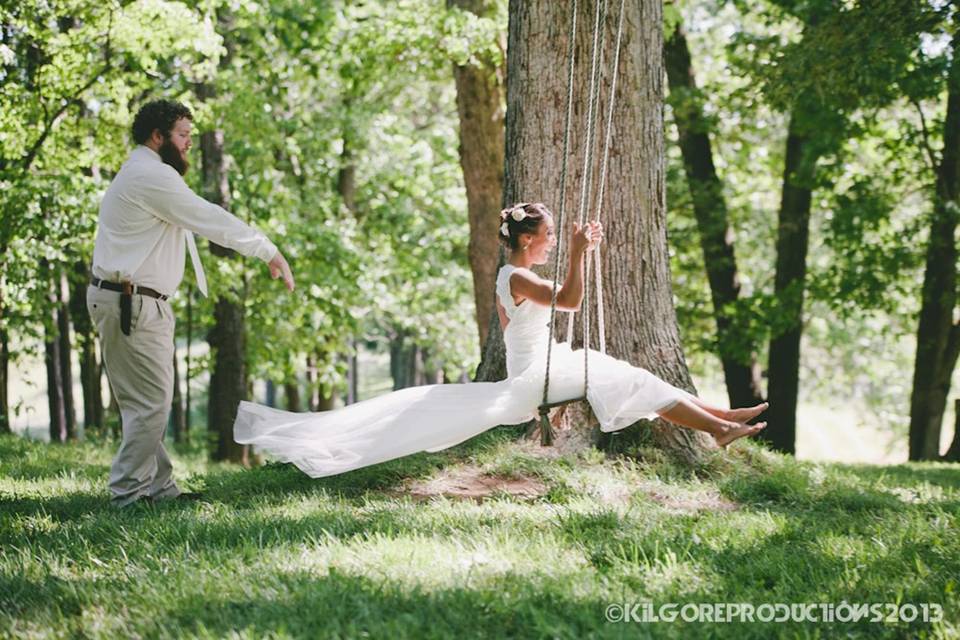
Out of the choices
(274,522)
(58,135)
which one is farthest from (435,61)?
(274,522)

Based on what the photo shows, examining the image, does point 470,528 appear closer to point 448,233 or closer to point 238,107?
point 238,107

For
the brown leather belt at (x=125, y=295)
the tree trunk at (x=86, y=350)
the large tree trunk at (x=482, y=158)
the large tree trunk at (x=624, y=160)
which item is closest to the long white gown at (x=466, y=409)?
the large tree trunk at (x=624, y=160)

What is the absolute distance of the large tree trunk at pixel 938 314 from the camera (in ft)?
43.2

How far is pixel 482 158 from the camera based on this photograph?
10953 mm

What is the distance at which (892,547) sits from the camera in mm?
4270

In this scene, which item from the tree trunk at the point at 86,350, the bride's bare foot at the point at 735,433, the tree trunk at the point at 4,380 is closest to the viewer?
the bride's bare foot at the point at 735,433

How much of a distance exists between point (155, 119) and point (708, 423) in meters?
3.96

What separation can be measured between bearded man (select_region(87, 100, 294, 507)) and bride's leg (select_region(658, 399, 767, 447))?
248 centimetres

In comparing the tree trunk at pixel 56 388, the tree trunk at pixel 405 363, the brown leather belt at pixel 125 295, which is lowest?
the tree trunk at pixel 405 363

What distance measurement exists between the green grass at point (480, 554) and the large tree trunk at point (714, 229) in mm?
9051

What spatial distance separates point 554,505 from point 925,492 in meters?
2.85

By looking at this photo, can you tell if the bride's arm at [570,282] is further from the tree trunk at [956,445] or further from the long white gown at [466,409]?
the tree trunk at [956,445]

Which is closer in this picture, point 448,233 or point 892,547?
point 892,547

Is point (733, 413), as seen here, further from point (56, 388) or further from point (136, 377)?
point (56, 388)
